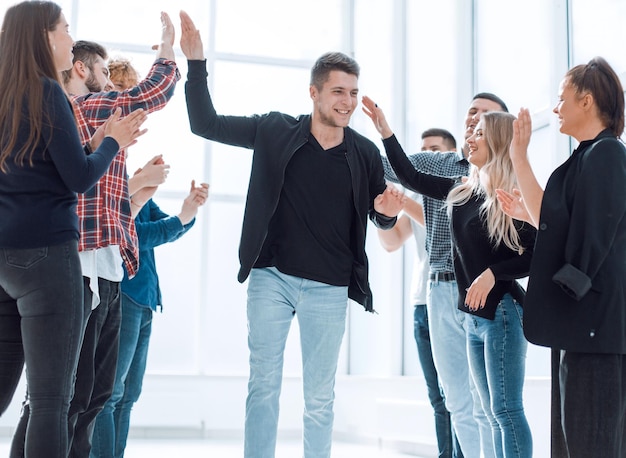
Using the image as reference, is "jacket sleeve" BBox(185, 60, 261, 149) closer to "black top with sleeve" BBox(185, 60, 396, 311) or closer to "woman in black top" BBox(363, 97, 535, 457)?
"black top with sleeve" BBox(185, 60, 396, 311)

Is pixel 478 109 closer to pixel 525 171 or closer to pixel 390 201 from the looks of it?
pixel 390 201

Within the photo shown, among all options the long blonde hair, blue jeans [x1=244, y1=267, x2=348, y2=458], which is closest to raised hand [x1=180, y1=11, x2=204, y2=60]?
blue jeans [x1=244, y1=267, x2=348, y2=458]

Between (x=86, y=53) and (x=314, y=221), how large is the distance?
3.04 ft

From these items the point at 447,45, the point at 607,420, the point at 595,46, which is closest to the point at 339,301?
the point at 607,420

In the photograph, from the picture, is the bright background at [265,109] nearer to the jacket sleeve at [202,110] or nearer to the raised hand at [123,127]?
the jacket sleeve at [202,110]

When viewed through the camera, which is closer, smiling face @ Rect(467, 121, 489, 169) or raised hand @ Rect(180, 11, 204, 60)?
raised hand @ Rect(180, 11, 204, 60)

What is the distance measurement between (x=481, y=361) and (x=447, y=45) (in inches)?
125

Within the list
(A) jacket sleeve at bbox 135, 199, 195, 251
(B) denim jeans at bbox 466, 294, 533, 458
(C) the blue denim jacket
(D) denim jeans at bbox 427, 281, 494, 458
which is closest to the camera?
(B) denim jeans at bbox 466, 294, 533, 458

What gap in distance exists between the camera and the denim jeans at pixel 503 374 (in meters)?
2.47

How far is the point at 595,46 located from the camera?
140 inches

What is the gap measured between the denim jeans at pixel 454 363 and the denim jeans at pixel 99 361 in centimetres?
121

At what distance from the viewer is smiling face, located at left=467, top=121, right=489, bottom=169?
272 centimetres

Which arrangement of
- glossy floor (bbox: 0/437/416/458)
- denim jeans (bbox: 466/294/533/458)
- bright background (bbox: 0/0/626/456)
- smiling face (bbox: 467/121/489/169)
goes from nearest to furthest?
1. denim jeans (bbox: 466/294/533/458)
2. smiling face (bbox: 467/121/489/169)
3. glossy floor (bbox: 0/437/416/458)
4. bright background (bbox: 0/0/626/456)

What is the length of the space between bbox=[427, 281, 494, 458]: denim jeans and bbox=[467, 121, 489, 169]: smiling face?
493 millimetres
